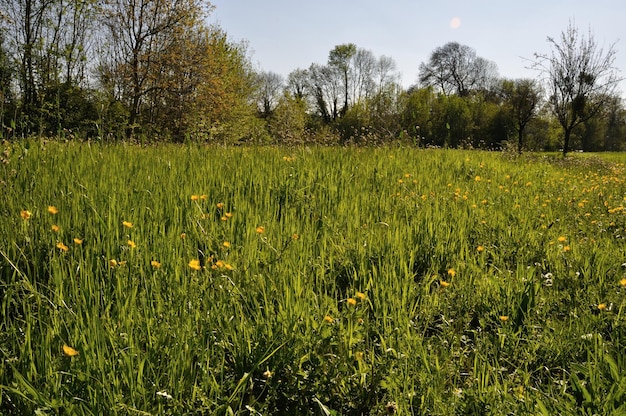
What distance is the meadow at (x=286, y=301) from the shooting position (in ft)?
4.45

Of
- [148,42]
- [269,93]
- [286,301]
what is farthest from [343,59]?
[286,301]

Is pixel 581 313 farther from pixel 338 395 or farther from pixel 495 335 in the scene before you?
pixel 338 395

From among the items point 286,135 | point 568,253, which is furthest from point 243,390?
point 286,135

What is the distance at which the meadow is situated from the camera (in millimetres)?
1356

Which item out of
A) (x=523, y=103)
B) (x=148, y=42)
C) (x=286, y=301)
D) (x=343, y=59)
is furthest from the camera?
(x=343, y=59)

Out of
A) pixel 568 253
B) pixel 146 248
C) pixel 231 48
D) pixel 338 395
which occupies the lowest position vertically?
pixel 338 395

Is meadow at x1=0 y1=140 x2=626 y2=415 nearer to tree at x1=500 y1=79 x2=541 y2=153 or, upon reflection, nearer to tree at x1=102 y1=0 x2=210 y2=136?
tree at x1=102 y1=0 x2=210 y2=136

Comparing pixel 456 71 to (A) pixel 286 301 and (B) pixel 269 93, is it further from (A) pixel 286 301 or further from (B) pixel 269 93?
(A) pixel 286 301

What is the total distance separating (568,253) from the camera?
2762 millimetres

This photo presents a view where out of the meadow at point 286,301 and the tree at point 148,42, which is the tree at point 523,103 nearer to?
the tree at point 148,42

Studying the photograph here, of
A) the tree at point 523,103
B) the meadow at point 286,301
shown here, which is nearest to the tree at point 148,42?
the meadow at point 286,301

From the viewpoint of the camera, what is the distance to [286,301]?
5.72ft

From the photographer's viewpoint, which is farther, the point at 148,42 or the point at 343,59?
the point at 343,59

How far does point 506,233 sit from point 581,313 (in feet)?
3.81
